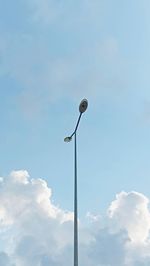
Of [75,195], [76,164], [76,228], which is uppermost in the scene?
[76,164]

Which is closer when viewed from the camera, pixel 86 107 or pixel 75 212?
pixel 75 212

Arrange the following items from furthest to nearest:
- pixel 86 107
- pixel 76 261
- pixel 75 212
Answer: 1. pixel 86 107
2. pixel 75 212
3. pixel 76 261

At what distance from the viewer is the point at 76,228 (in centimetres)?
2959

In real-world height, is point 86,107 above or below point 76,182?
above

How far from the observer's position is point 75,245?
28.7 meters

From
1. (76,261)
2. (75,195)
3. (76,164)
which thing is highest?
(76,164)

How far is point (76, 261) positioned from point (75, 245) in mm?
964

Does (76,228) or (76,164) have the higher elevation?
(76,164)

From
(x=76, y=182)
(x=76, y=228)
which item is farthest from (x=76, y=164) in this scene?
(x=76, y=228)

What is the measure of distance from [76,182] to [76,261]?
5199mm

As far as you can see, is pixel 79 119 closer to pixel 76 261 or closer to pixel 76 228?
pixel 76 228

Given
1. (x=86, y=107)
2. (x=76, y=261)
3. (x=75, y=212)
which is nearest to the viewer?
(x=76, y=261)

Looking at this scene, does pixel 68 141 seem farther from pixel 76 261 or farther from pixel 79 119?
pixel 76 261

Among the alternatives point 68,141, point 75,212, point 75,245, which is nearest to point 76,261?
point 75,245
